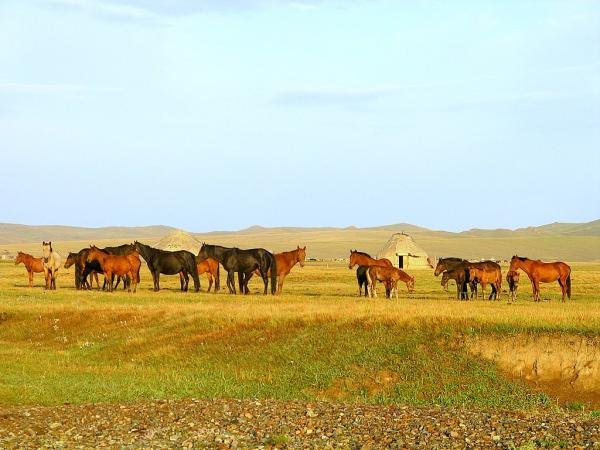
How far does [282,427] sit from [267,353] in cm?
976

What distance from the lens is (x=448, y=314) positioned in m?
26.2

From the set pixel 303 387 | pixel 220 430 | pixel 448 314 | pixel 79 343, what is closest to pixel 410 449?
pixel 220 430

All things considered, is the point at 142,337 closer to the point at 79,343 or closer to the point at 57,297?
the point at 79,343

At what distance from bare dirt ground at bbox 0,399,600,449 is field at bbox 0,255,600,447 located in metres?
1.27

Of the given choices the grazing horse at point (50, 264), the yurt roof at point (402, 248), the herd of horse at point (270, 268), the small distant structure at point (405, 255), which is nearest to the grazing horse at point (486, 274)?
the herd of horse at point (270, 268)

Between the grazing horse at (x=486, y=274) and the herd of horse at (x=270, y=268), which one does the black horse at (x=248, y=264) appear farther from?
the grazing horse at (x=486, y=274)

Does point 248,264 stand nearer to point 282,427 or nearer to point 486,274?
point 486,274

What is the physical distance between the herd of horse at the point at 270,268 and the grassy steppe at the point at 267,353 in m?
11.2

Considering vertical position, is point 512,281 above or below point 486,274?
below

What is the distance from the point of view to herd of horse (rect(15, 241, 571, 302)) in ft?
133

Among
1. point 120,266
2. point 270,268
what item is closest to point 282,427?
point 270,268

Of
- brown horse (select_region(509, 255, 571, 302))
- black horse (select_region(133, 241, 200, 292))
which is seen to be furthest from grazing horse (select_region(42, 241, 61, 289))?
brown horse (select_region(509, 255, 571, 302))

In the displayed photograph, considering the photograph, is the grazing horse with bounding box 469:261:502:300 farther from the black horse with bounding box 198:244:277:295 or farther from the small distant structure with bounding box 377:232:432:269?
the small distant structure with bounding box 377:232:432:269

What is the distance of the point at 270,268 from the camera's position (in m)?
43.4
